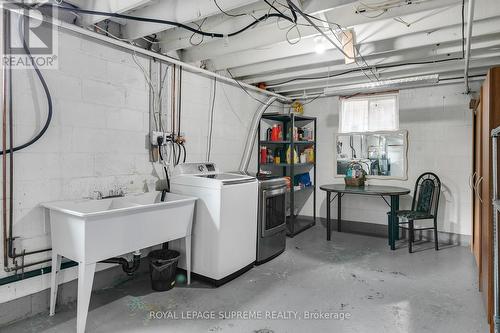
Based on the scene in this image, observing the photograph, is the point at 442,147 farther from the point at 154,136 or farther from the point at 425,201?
the point at 154,136

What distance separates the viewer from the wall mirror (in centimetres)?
466

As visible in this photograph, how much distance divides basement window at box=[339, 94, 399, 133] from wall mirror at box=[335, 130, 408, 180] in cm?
11

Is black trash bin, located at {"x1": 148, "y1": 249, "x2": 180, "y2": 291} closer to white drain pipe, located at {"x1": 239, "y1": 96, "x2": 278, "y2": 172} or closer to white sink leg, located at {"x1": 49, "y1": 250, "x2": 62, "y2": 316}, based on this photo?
white sink leg, located at {"x1": 49, "y1": 250, "x2": 62, "y2": 316}

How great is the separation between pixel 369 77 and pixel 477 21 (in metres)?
1.68

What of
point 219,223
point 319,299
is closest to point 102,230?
point 219,223

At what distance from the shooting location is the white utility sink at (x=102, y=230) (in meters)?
2.03

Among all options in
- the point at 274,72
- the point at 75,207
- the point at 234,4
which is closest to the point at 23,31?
the point at 75,207

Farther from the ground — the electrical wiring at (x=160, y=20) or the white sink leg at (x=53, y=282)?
the electrical wiring at (x=160, y=20)

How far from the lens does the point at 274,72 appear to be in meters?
4.27

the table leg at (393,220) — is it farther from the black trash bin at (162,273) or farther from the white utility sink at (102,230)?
the black trash bin at (162,273)

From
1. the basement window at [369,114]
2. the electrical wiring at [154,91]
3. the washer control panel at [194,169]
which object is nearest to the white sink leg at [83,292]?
the washer control panel at [194,169]

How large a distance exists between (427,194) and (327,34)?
8.95ft

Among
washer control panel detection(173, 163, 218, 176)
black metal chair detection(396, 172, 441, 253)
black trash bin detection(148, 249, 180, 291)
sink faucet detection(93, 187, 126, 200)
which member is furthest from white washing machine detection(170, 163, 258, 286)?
black metal chair detection(396, 172, 441, 253)

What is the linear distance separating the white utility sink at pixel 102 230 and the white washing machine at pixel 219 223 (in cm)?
14
